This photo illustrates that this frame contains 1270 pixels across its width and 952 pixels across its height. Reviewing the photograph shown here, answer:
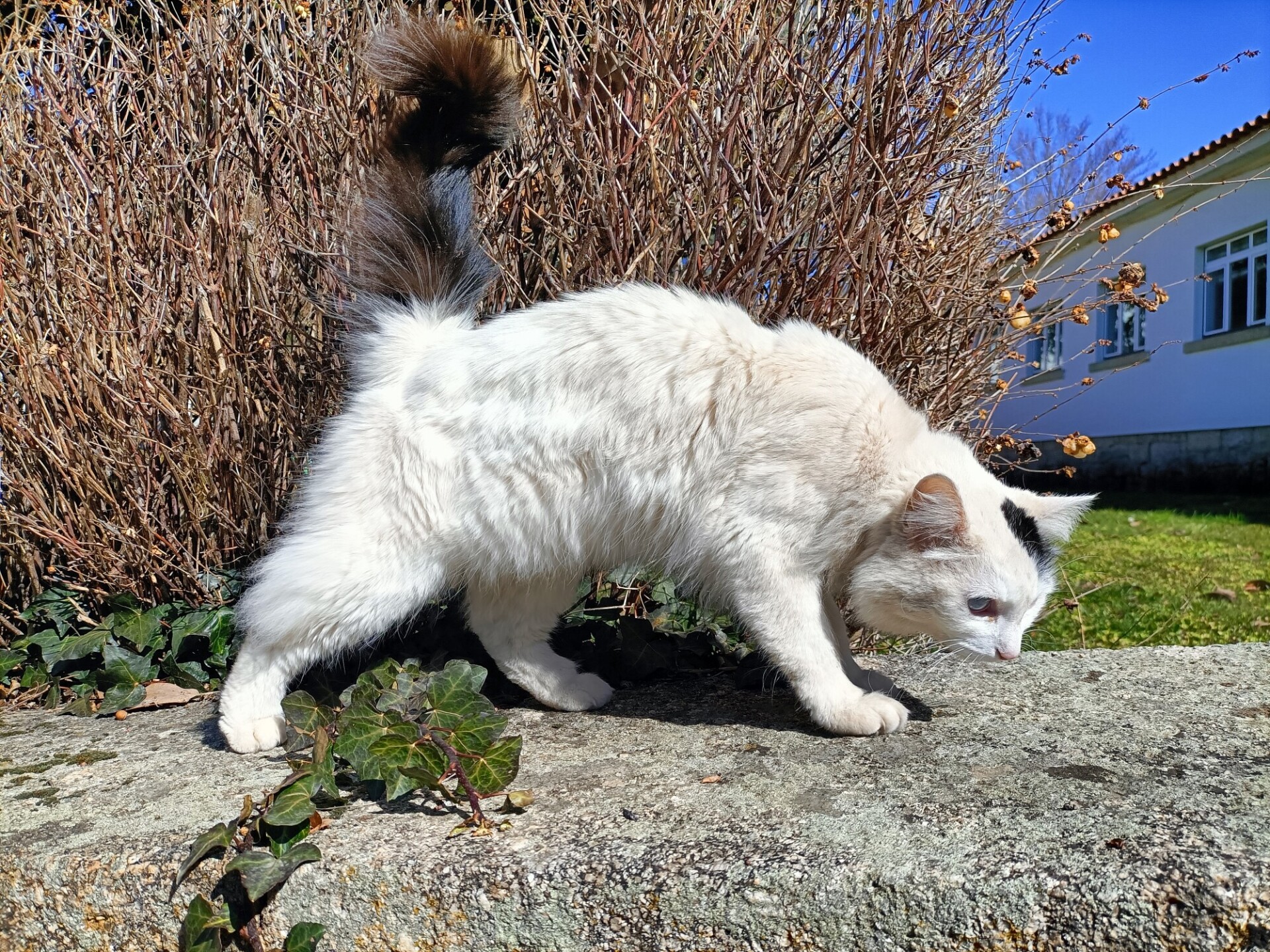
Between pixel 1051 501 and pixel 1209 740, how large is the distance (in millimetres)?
729

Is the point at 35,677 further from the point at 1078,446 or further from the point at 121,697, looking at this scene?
the point at 1078,446

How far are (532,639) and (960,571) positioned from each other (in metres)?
1.37

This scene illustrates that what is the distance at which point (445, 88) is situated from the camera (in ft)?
9.83

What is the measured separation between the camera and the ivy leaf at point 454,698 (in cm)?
252

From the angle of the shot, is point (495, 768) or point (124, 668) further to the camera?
point (124, 668)

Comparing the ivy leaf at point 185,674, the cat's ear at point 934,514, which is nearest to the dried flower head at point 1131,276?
the cat's ear at point 934,514

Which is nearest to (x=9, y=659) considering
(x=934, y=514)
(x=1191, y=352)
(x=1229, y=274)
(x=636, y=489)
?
(x=636, y=489)

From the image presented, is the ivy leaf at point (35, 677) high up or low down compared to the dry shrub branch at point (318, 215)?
down

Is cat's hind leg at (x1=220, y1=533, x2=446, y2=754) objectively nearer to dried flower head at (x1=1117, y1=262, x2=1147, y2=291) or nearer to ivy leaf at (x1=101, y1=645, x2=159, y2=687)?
ivy leaf at (x1=101, y1=645, x2=159, y2=687)

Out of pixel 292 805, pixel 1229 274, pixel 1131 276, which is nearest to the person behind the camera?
pixel 292 805

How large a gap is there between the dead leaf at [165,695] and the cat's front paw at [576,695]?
1301 millimetres

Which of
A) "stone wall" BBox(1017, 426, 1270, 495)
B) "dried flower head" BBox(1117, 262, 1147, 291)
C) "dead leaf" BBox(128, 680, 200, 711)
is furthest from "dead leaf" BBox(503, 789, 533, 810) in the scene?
"stone wall" BBox(1017, 426, 1270, 495)

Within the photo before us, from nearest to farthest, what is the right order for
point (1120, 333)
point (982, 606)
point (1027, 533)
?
point (982, 606)
point (1027, 533)
point (1120, 333)

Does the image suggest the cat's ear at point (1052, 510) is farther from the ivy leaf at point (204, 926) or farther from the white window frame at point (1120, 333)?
the white window frame at point (1120, 333)
